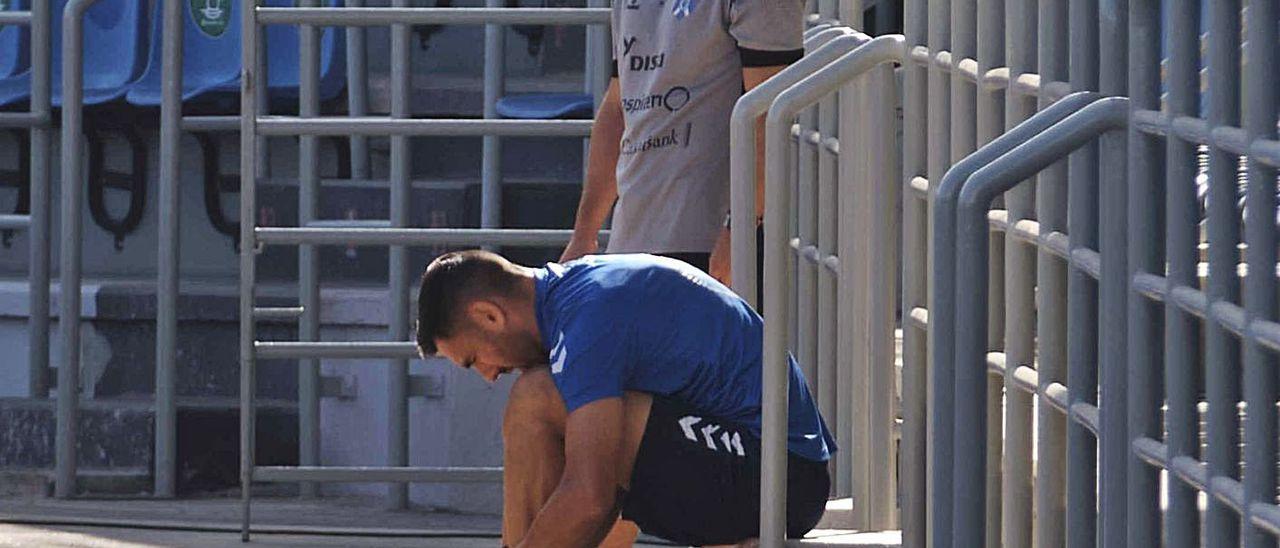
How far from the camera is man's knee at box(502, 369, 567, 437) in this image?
338 cm

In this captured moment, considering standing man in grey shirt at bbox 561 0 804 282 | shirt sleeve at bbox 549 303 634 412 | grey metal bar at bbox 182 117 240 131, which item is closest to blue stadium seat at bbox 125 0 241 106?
grey metal bar at bbox 182 117 240 131

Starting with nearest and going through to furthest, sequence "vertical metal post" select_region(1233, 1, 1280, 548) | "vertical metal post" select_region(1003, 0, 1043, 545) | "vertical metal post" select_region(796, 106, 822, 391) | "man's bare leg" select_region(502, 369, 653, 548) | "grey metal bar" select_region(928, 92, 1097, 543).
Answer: "vertical metal post" select_region(1233, 1, 1280, 548), "grey metal bar" select_region(928, 92, 1097, 543), "vertical metal post" select_region(1003, 0, 1043, 545), "man's bare leg" select_region(502, 369, 653, 548), "vertical metal post" select_region(796, 106, 822, 391)

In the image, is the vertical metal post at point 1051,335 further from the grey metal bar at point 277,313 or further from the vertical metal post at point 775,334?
the grey metal bar at point 277,313

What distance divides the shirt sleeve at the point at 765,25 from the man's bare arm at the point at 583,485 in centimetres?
73

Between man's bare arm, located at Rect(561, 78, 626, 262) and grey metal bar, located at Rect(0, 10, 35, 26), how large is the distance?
7.18ft

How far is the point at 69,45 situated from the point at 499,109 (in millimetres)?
1046

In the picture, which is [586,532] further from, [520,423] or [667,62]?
[667,62]

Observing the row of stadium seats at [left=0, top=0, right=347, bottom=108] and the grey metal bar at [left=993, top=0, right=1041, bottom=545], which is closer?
the grey metal bar at [left=993, top=0, right=1041, bottom=545]

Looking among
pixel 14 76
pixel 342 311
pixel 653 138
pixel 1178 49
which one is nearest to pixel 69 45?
pixel 342 311

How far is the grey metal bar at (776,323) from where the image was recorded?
119 inches

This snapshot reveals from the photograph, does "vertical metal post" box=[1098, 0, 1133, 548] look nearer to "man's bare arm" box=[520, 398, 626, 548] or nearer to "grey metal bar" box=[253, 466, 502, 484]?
"man's bare arm" box=[520, 398, 626, 548]

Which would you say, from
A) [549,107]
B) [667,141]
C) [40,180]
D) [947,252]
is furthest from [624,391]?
[549,107]

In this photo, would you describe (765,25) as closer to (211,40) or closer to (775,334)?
(775,334)

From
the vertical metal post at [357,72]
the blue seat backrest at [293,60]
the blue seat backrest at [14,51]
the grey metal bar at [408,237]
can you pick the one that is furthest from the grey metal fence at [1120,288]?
the blue seat backrest at [14,51]
